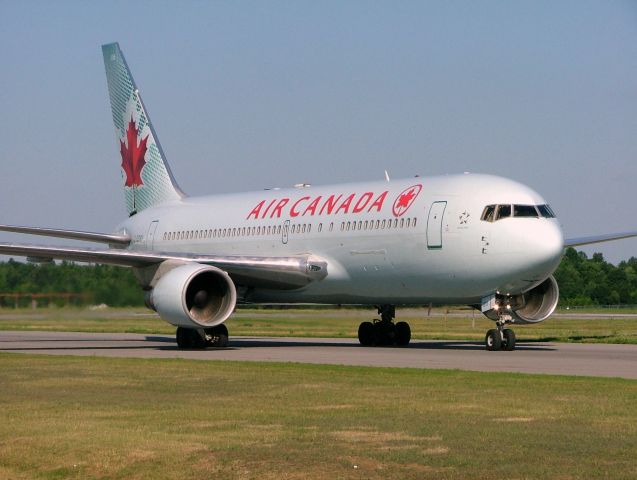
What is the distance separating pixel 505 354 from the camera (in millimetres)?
25625

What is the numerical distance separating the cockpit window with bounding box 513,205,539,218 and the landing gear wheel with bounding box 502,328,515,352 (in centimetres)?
264

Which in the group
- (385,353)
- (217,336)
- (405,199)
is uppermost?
(405,199)

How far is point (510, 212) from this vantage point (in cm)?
2670

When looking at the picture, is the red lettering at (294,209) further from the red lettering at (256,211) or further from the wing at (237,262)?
the red lettering at (256,211)

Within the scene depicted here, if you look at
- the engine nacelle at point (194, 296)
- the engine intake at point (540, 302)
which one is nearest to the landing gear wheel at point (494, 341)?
the engine intake at point (540, 302)

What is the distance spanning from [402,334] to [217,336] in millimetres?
5140

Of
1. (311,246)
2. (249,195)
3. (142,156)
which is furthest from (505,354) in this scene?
(142,156)

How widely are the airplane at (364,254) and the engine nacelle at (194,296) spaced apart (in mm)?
34

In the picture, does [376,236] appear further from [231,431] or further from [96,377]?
[231,431]

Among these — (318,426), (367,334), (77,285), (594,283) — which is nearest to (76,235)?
(77,285)

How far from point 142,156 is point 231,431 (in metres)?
29.3

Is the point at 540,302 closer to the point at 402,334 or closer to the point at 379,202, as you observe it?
the point at 402,334

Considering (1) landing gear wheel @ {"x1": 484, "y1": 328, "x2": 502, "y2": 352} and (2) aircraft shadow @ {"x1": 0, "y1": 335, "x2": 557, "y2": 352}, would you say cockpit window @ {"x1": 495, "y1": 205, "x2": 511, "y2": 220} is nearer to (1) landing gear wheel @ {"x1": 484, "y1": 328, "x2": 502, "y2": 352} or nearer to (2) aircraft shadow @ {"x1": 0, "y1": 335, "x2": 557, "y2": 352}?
(1) landing gear wheel @ {"x1": 484, "y1": 328, "x2": 502, "y2": 352}

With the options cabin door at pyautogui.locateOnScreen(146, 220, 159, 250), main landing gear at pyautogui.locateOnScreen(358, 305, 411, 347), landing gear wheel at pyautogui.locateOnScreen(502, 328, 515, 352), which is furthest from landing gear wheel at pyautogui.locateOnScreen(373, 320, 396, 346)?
cabin door at pyautogui.locateOnScreen(146, 220, 159, 250)
